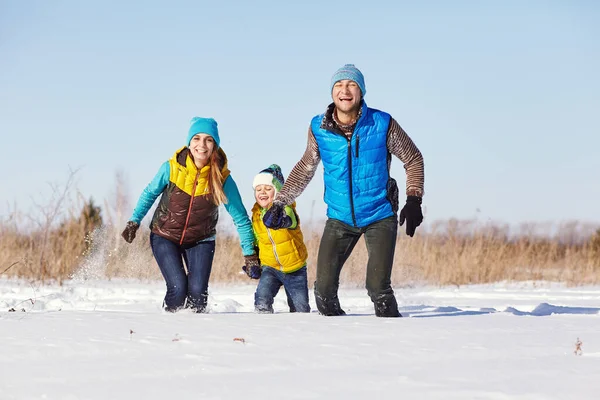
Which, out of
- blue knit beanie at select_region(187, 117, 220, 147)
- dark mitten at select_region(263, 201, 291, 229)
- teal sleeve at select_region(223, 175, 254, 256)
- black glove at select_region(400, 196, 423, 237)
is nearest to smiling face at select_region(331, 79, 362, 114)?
black glove at select_region(400, 196, 423, 237)

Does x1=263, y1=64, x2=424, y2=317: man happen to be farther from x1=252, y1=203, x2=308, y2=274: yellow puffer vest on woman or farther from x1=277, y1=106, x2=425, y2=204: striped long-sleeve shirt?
x1=252, y1=203, x2=308, y2=274: yellow puffer vest on woman

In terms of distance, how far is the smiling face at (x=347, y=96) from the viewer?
210 inches

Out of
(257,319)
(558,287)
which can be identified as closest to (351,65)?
(257,319)

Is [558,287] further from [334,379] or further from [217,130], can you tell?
[334,379]

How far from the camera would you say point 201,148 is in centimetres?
600

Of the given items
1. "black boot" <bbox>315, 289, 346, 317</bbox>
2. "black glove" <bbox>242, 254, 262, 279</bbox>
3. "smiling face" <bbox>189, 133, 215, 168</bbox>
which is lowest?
"black boot" <bbox>315, 289, 346, 317</bbox>

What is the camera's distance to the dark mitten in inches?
230

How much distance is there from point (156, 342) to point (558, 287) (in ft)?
35.0

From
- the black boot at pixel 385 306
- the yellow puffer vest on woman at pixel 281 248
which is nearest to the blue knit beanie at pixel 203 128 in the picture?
the yellow puffer vest on woman at pixel 281 248

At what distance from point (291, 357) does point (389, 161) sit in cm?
231

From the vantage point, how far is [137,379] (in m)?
3.09

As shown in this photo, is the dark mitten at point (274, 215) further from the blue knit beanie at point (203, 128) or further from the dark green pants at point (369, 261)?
the blue knit beanie at point (203, 128)

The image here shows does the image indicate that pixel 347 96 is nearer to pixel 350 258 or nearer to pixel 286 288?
pixel 286 288

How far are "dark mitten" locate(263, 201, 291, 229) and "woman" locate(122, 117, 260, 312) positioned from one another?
0.45m
